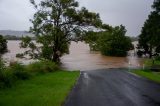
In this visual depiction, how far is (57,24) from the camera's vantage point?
47969mm

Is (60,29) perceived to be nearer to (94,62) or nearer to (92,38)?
(92,38)

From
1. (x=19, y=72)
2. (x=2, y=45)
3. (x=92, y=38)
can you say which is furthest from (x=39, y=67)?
(x=2, y=45)

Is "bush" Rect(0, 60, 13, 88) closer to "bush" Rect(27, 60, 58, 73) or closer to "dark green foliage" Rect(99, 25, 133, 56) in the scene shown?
"bush" Rect(27, 60, 58, 73)

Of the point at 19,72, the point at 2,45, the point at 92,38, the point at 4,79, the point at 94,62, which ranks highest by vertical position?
the point at 92,38

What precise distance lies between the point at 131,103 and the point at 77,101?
101 inches

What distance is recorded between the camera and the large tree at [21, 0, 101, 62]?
155 ft

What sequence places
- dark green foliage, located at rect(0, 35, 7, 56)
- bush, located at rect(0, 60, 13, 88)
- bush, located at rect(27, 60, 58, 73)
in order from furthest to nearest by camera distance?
dark green foliage, located at rect(0, 35, 7, 56)
bush, located at rect(27, 60, 58, 73)
bush, located at rect(0, 60, 13, 88)

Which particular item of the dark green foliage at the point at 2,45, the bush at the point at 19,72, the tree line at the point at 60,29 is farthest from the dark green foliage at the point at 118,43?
the bush at the point at 19,72

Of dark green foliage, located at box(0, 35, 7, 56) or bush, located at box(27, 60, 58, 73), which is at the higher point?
dark green foliage, located at box(0, 35, 7, 56)

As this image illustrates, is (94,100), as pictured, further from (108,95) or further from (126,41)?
(126,41)

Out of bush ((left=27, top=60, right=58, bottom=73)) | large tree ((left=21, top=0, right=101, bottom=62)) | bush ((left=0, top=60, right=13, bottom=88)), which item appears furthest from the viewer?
large tree ((left=21, top=0, right=101, bottom=62))

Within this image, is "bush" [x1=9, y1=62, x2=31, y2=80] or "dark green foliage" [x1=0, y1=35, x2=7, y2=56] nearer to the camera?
"bush" [x1=9, y1=62, x2=31, y2=80]

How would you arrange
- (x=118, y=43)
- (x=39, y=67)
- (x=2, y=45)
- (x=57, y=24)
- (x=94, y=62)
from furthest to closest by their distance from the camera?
(x=2, y=45) < (x=118, y=43) < (x=94, y=62) < (x=57, y=24) < (x=39, y=67)

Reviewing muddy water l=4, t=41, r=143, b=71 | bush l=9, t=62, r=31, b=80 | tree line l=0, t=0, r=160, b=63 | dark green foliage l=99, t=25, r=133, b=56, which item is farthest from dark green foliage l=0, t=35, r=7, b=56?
bush l=9, t=62, r=31, b=80
